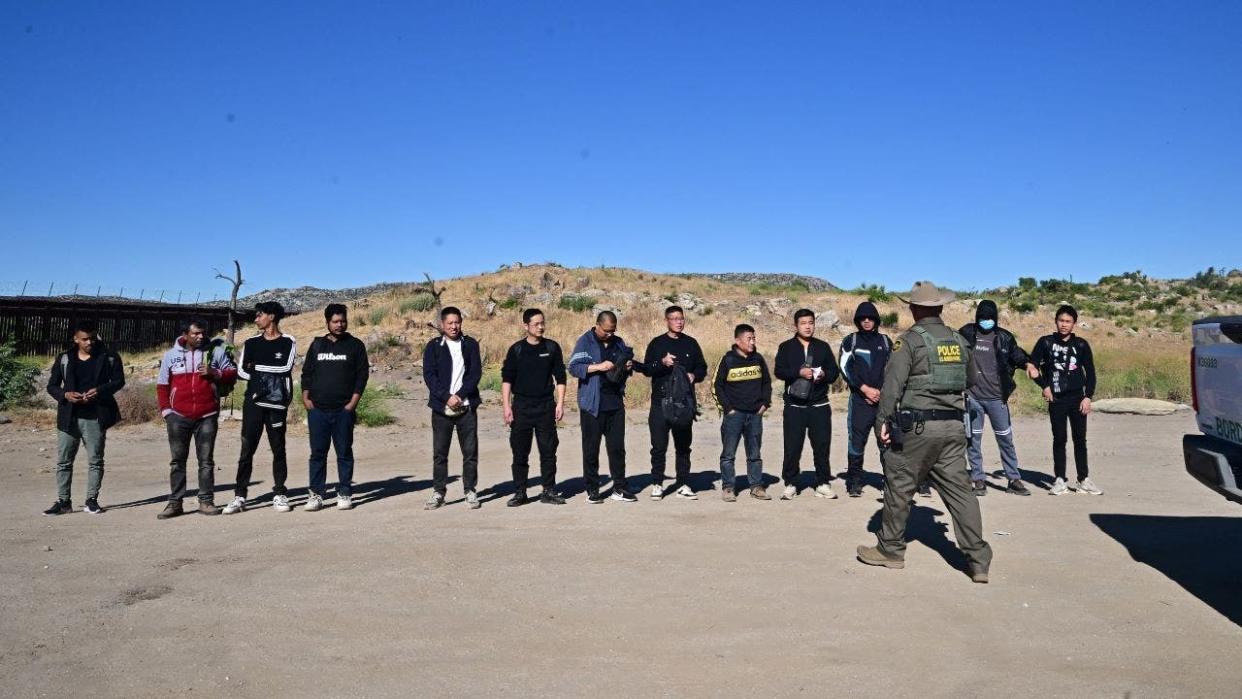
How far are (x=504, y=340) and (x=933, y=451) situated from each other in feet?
88.1

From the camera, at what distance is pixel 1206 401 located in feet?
19.9

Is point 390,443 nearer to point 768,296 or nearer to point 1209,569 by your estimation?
point 1209,569

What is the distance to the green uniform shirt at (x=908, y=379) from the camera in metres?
6.39

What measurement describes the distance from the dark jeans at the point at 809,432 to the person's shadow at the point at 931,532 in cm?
89

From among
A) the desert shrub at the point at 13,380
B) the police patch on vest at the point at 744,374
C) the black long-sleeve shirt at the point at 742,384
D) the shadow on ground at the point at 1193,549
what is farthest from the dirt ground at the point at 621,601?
the desert shrub at the point at 13,380

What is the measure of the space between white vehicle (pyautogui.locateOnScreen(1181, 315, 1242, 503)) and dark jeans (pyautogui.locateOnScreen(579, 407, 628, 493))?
16.4 ft

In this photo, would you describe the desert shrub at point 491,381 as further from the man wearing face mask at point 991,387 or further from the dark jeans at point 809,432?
the man wearing face mask at point 991,387

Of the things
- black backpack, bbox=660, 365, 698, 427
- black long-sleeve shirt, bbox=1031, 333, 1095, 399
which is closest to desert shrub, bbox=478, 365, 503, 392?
black backpack, bbox=660, 365, 698, 427

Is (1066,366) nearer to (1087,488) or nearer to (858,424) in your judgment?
(1087,488)

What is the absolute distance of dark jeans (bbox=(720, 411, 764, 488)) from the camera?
944 centimetres

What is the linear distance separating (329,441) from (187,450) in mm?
1389

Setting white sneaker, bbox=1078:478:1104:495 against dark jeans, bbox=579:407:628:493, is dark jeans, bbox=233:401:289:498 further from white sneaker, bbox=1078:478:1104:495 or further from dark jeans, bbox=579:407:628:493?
white sneaker, bbox=1078:478:1104:495

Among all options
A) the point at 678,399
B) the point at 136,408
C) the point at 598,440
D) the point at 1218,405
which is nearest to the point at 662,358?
the point at 678,399

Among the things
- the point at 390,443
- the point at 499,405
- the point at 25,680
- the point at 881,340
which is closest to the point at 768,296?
the point at 499,405
